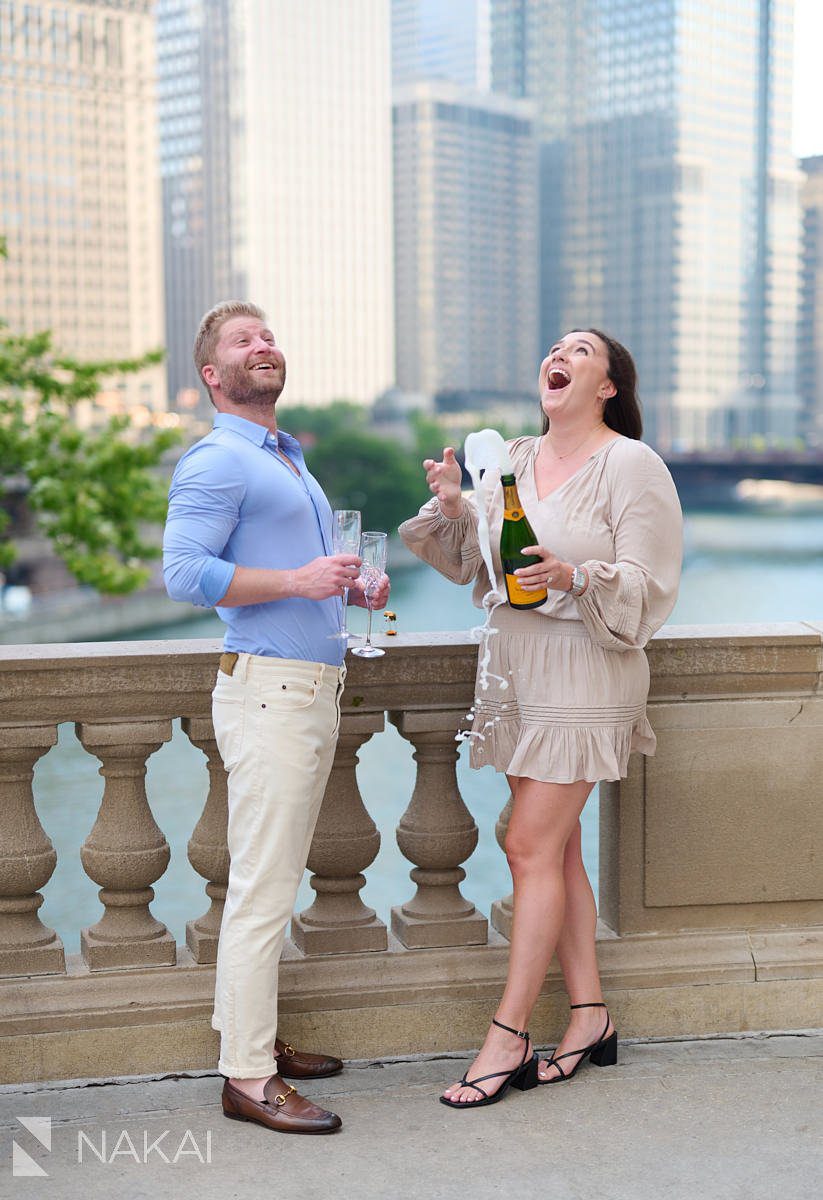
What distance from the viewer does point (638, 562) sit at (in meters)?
3.22

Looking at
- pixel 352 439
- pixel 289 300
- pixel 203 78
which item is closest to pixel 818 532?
pixel 352 439

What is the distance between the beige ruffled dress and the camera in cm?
321

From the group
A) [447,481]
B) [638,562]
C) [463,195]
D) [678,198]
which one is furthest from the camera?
[463,195]

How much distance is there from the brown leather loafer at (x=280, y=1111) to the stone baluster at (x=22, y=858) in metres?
0.59

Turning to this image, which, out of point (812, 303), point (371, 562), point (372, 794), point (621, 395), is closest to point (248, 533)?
point (371, 562)

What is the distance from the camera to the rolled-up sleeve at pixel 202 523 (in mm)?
2959

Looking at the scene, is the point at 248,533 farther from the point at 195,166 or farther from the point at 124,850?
the point at 195,166

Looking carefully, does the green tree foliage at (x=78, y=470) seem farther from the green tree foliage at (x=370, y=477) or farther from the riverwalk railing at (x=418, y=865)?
the green tree foliage at (x=370, y=477)

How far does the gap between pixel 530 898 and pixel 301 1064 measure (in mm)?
683

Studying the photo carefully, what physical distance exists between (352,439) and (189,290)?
49.1 meters

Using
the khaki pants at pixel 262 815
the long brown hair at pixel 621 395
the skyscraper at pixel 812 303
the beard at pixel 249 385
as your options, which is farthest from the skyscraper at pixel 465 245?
the khaki pants at pixel 262 815

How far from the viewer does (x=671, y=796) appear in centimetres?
378

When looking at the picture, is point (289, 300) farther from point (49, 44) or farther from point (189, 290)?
point (49, 44)

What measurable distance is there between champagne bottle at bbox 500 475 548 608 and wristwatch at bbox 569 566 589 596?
0.36ft
